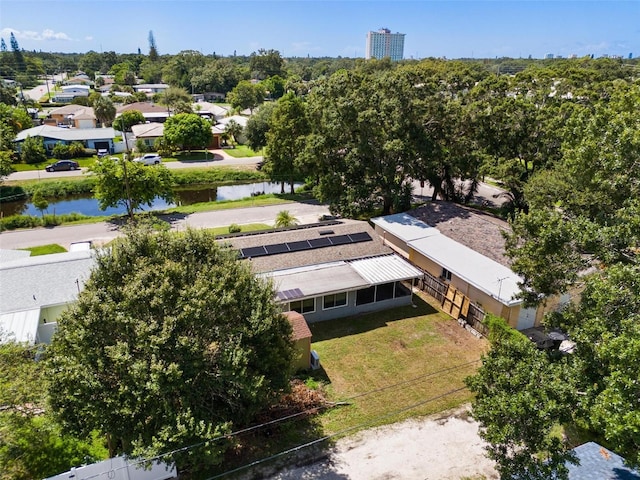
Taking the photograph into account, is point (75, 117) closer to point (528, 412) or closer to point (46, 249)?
point (46, 249)

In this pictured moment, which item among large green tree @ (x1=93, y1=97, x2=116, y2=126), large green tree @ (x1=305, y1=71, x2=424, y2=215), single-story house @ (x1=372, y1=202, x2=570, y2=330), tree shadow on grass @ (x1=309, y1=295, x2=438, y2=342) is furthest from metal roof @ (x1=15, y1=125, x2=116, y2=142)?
tree shadow on grass @ (x1=309, y1=295, x2=438, y2=342)

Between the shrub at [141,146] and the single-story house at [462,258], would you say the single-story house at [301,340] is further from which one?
the shrub at [141,146]

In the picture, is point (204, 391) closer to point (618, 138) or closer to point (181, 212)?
point (618, 138)

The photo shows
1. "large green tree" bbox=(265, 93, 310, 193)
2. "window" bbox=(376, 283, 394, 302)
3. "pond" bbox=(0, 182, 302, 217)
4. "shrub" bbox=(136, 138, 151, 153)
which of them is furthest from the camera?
"shrub" bbox=(136, 138, 151, 153)

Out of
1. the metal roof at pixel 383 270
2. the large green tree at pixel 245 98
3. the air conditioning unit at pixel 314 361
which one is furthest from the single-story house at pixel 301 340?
the large green tree at pixel 245 98

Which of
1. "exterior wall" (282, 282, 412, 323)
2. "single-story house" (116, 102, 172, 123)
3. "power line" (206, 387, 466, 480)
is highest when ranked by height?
"single-story house" (116, 102, 172, 123)

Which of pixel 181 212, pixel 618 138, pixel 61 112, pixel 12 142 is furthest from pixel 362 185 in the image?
pixel 61 112

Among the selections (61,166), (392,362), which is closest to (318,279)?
(392,362)

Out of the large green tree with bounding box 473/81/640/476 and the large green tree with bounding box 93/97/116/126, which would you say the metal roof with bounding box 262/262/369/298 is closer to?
the large green tree with bounding box 473/81/640/476
